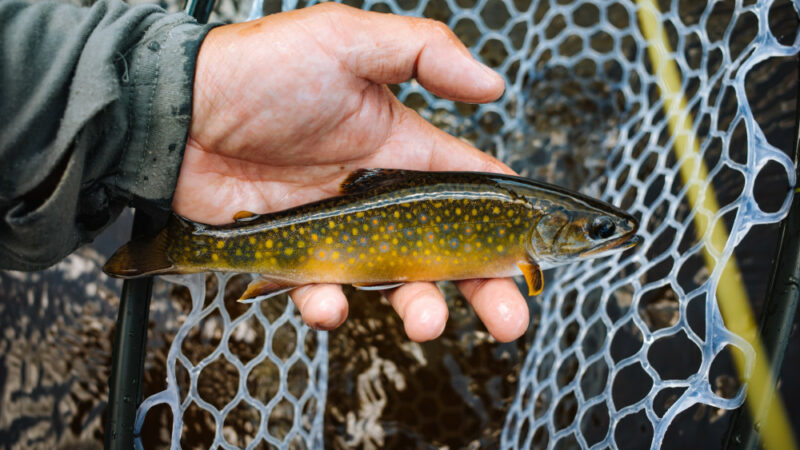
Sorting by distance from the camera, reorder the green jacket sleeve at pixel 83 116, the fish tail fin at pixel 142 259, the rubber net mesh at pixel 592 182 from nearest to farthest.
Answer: the green jacket sleeve at pixel 83 116 < the fish tail fin at pixel 142 259 < the rubber net mesh at pixel 592 182

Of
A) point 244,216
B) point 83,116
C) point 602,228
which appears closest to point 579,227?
point 602,228

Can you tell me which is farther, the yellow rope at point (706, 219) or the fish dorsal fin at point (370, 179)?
the yellow rope at point (706, 219)

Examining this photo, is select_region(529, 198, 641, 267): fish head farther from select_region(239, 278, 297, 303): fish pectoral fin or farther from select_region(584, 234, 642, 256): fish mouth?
select_region(239, 278, 297, 303): fish pectoral fin

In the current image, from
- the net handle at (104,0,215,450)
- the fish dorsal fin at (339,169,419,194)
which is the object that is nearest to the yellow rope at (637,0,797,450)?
the fish dorsal fin at (339,169,419,194)

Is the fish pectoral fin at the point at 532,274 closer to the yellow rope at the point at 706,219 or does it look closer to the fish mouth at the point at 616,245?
the fish mouth at the point at 616,245

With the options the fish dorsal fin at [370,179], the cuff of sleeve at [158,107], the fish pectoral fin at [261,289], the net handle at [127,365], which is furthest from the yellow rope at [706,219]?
the net handle at [127,365]

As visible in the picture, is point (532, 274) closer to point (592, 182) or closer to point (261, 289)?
point (261, 289)

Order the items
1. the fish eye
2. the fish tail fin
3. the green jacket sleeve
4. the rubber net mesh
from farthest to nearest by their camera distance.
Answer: the rubber net mesh, the fish eye, the fish tail fin, the green jacket sleeve
